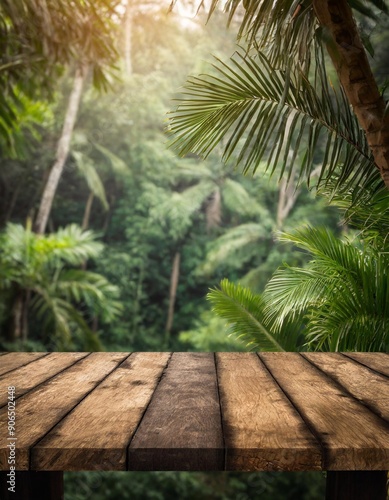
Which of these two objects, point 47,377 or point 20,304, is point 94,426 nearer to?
point 47,377

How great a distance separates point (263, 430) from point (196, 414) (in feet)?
0.48

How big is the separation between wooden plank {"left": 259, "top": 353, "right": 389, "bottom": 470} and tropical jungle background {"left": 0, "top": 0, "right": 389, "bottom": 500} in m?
0.73

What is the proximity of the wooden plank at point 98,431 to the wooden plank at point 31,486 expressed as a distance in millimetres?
155

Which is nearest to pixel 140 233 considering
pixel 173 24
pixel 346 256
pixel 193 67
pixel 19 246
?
pixel 193 67

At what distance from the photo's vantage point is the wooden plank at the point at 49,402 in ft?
2.72

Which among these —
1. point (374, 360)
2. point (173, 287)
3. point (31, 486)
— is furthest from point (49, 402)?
point (173, 287)

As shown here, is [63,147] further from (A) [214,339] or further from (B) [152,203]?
(A) [214,339]

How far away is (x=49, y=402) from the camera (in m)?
1.06

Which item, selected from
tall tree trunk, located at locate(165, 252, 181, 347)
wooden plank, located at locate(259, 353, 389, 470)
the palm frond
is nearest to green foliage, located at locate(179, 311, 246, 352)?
tall tree trunk, located at locate(165, 252, 181, 347)

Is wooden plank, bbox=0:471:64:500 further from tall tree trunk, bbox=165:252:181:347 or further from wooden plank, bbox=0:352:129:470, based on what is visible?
tall tree trunk, bbox=165:252:181:347

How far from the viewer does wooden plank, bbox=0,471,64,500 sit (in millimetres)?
978

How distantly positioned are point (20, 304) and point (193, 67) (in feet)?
28.3

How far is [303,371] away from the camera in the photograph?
1364 mm

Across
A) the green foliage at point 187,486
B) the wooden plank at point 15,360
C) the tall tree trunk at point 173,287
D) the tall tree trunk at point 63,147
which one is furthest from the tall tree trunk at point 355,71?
the tall tree trunk at point 173,287
